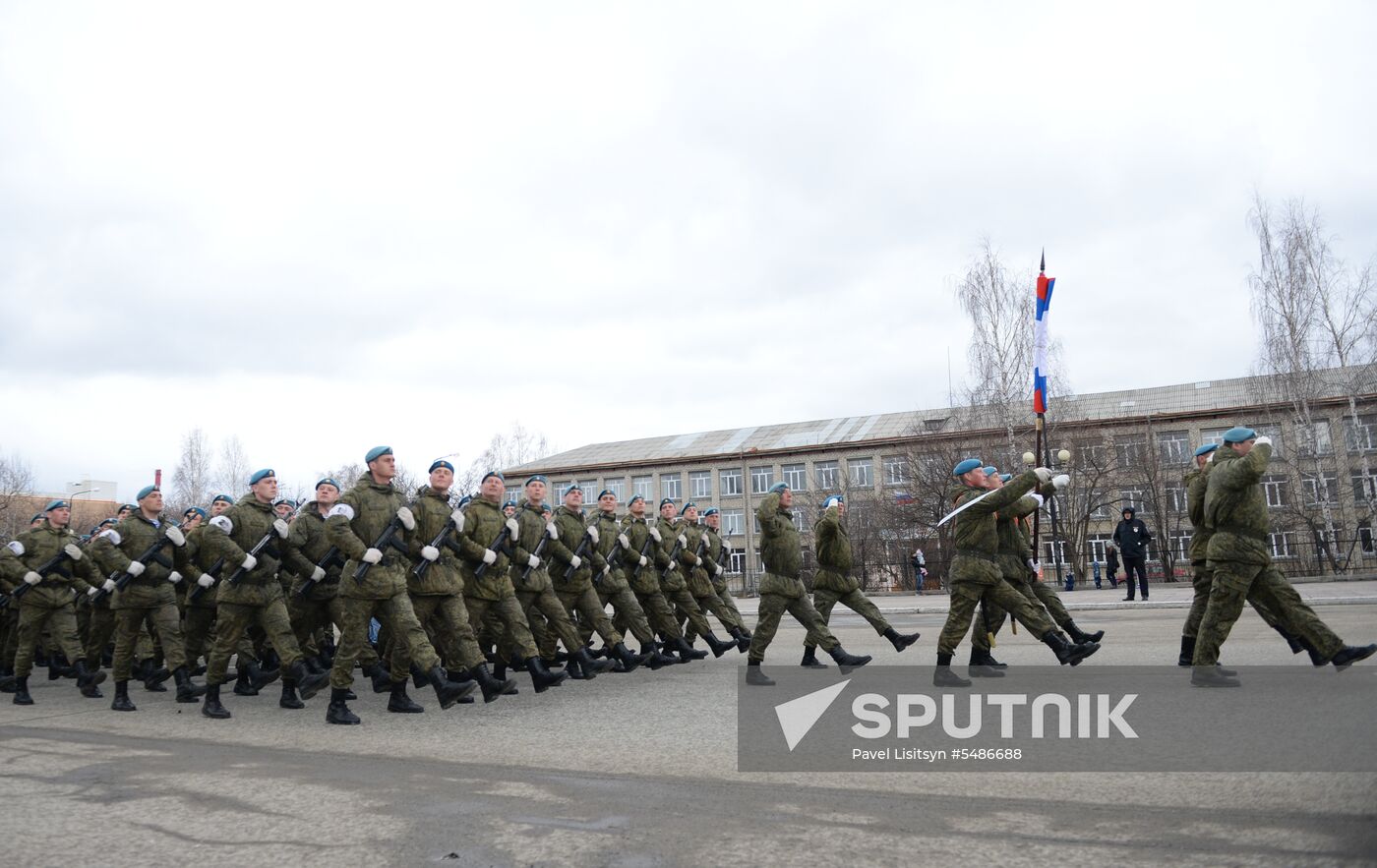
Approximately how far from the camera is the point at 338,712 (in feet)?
24.0

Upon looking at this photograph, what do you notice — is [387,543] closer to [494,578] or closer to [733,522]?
[494,578]

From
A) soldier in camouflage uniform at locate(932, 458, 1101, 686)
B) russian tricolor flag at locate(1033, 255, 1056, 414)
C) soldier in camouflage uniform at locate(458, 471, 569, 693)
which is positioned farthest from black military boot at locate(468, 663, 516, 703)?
russian tricolor flag at locate(1033, 255, 1056, 414)

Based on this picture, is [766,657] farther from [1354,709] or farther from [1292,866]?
[1292,866]

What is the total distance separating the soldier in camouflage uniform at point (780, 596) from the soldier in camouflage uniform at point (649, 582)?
6.53 feet

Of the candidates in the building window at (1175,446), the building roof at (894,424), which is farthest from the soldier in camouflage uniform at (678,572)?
the building window at (1175,446)

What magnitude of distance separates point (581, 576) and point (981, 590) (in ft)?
13.4

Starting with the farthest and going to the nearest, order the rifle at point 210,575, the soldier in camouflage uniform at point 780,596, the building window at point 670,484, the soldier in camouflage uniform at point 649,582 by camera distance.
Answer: the building window at point 670,484 < the soldier in camouflage uniform at point 649,582 < the rifle at point 210,575 < the soldier in camouflage uniform at point 780,596

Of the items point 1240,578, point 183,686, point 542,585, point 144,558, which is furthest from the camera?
point 542,585

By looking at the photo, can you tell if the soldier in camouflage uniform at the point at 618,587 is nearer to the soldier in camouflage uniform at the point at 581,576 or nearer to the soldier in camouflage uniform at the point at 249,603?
the soldier in camouflage uniform at the point at 581,576

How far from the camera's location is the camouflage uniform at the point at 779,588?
866 cm

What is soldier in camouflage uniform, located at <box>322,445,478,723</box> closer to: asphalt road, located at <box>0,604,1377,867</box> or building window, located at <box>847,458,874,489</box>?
asphalt road, located at <box>0,604,1377,867</box>

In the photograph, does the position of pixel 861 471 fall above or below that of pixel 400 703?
above

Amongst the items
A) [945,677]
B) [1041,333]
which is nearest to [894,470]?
[1041,333]

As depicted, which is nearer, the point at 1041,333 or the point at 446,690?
the point at 446,690
